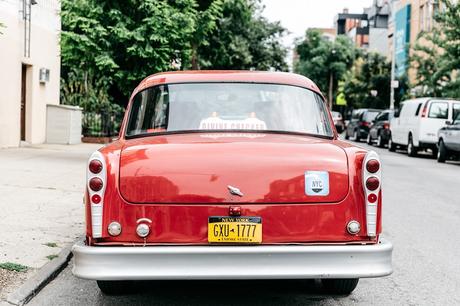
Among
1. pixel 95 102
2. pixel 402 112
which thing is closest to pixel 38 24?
pixel 95 102

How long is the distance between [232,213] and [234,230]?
0.37ft

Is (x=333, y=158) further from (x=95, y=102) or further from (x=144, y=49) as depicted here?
(x=95, y=102)

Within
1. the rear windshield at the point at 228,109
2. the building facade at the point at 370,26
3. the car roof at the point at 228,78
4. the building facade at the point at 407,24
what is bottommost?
the rear windshield at the point at 228,109

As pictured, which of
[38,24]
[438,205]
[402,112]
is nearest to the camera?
[438,205]

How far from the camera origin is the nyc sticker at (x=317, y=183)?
4875mm

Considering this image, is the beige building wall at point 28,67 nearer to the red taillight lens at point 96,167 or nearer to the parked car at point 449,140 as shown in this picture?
the parked car at point 449,140

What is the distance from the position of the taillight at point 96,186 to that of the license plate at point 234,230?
2.34 ft

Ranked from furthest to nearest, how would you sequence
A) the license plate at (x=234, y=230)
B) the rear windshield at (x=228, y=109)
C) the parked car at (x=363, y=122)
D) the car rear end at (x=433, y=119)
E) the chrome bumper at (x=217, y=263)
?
the parked car at (x=363, y=122), the car rear end at (x=433, y=119), the rear windshield at (x=228, y=109), the license plate at (x=234, y=230), the chrome bumper at (x=217, y=263)

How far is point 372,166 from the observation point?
4.94 metres

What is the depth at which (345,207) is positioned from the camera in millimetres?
4895

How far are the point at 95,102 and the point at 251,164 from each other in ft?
77.8

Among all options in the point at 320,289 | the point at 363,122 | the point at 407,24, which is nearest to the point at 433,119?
the point at 363,122

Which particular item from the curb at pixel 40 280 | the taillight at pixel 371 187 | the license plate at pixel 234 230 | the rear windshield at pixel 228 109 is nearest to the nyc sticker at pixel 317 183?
the taillight at pixel 371 187

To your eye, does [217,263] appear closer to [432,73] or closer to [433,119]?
[433,119]
